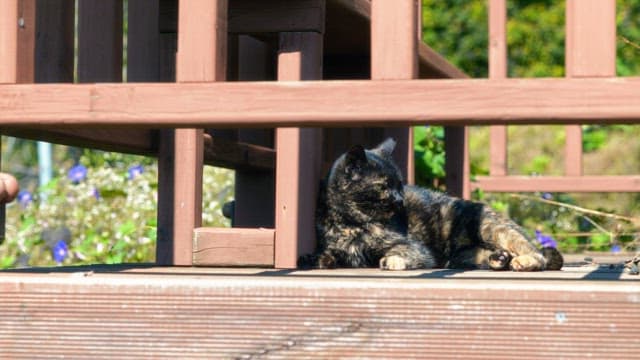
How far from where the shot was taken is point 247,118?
2.36 m

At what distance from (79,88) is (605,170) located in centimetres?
1049

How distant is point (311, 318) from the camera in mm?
2227

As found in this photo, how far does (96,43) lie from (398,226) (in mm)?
1310

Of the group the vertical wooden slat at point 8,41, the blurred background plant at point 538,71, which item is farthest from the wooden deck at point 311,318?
the blurred background plant at point 538,71

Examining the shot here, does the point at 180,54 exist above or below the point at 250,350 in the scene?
above

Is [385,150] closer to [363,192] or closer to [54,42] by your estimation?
[363,192]

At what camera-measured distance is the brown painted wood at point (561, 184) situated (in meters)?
6.77

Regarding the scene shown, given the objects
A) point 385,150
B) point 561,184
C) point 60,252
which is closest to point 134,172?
point 60,252

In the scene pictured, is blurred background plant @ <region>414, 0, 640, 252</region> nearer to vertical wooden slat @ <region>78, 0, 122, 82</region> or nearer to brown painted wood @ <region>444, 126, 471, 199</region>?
brown painted wood @ <region>444, 126, 471, 199</region>

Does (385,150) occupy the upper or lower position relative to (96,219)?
upper

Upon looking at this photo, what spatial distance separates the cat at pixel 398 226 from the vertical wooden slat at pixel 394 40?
1429 millimetres

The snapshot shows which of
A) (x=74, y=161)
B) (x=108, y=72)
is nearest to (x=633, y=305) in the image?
(x=108, y=72)

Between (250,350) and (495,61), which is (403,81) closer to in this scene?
(250,350)

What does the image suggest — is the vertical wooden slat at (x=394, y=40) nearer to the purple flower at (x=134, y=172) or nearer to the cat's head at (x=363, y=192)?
the cat's head at (x=363, y=192)
